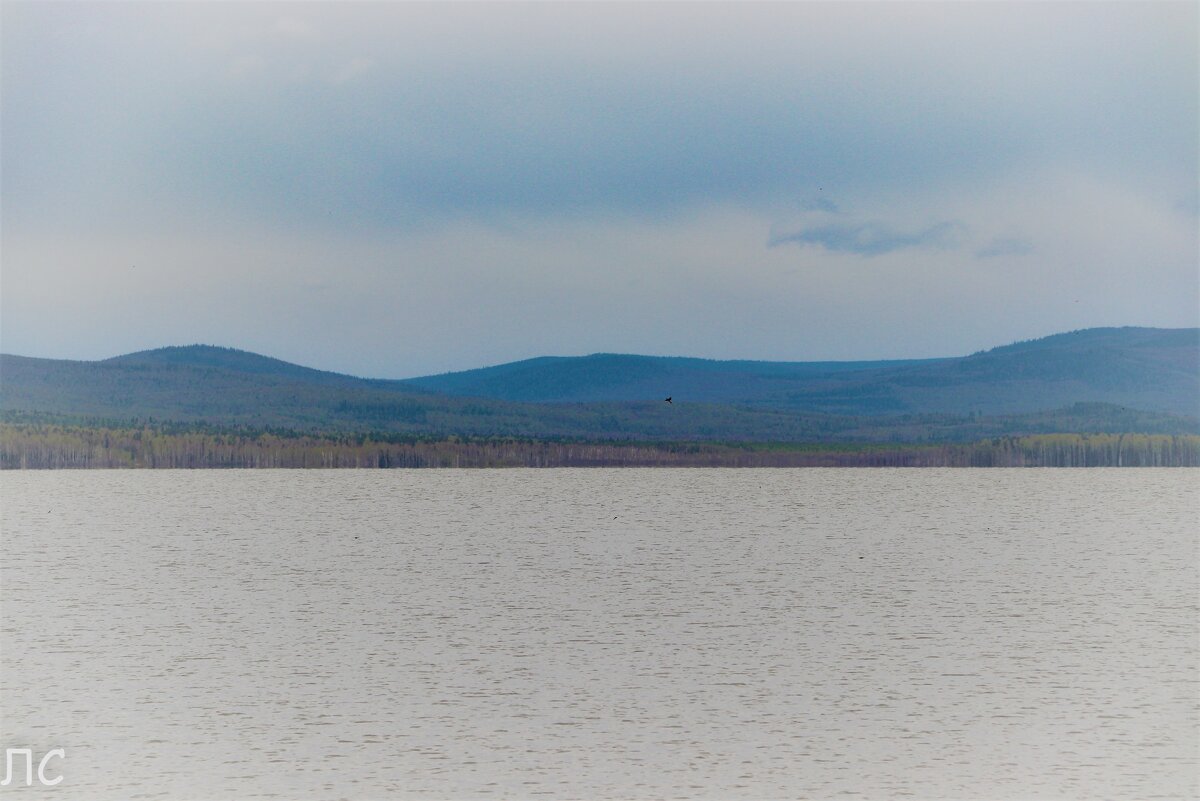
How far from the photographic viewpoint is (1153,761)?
13898mm

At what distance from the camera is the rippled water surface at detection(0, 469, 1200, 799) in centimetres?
1362

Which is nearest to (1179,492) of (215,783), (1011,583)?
(1011,583)

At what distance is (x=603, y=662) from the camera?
18.9 meters

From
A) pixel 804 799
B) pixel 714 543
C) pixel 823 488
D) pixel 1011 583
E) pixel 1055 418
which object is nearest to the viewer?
pixel 804 799

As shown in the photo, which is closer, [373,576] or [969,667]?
[969,667]

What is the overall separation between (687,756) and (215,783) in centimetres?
463

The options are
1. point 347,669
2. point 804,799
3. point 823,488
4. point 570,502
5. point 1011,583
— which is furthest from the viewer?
point 823,488

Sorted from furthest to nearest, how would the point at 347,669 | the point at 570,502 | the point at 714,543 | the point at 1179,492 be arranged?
the point at 1179,492 → the point at 570,502 → the point at 714,543 → the point at 347,669

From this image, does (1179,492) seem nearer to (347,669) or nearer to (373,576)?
(373,576)

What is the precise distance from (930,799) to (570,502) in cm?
4434

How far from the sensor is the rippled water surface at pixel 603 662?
1362cm

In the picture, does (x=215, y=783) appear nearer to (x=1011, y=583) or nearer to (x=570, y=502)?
(x=1011, y=583)

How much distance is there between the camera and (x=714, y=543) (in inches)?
1447

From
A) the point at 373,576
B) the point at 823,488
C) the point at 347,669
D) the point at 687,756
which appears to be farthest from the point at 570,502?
the point at 687,756
